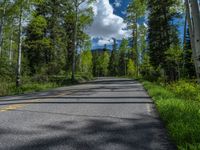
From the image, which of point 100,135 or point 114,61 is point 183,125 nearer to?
point 100,135

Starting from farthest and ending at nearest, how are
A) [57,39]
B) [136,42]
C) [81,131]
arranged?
[136,42] < [57,39] < [81,131]

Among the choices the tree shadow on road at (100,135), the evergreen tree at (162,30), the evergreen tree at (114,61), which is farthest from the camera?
the evergreen tree at (114,61)

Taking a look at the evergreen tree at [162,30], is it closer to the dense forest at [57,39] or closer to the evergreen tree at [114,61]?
the dense forest at [57,39]

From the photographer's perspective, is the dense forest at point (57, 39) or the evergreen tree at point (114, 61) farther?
the evergreen tree at point (114, 61)

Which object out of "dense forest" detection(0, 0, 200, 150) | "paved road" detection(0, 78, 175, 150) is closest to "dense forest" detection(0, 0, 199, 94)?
"dense forest" detection(0, 0, 200, 150)

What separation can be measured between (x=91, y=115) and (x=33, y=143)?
2.83 metres

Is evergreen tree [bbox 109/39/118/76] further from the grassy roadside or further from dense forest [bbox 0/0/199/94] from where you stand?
the grassy roadside

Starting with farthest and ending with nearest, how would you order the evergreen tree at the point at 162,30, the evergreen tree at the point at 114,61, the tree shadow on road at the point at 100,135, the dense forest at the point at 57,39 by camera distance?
the evergreen tree at the point at 114,61
the evergreen tree at the point at 162,30
the dense forest at the point at 57,39
the tree shadow on road at the point at 100,135

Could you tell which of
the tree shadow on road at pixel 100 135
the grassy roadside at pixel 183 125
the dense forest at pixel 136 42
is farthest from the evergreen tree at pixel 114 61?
the tree shadow on road at pixel 100 135

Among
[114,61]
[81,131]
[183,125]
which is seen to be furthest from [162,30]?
[114,61]

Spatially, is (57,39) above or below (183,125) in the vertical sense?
above

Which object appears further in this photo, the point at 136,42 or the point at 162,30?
the point at 136,42

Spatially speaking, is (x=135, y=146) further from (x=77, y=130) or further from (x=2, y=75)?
(x=2, y=75)

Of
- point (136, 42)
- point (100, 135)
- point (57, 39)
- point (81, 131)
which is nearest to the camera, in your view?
point (100, 135)
